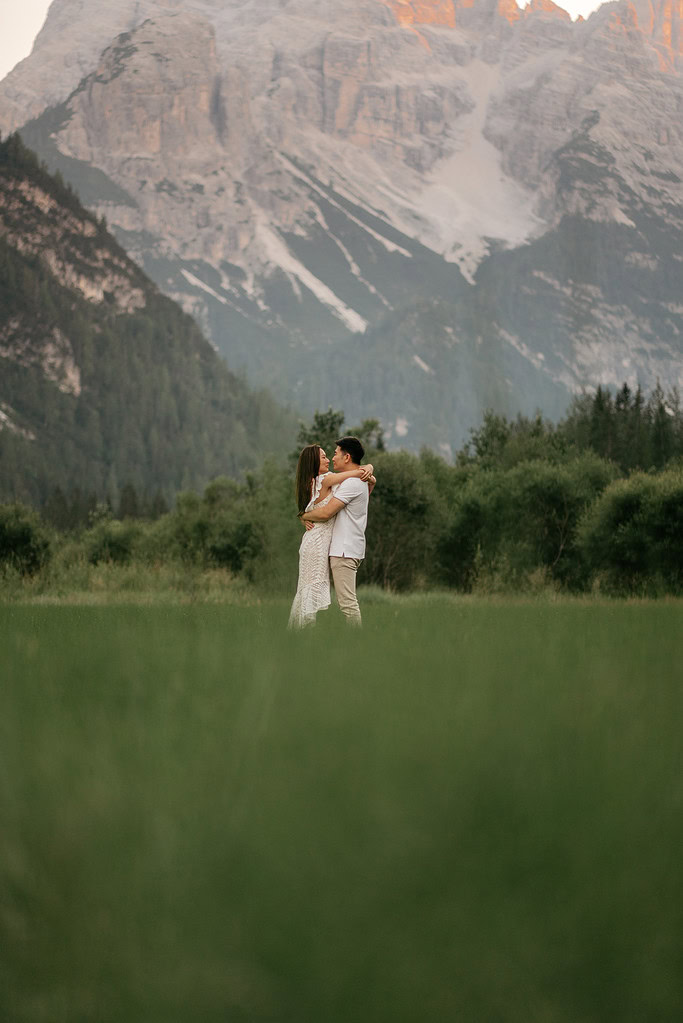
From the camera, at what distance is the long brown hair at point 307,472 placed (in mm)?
13133

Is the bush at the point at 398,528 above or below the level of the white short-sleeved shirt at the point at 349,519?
below

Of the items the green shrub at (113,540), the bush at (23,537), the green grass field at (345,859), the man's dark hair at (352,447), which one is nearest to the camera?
the green grass field at (345,859)

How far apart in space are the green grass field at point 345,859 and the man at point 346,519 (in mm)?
6866

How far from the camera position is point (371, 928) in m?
3.14

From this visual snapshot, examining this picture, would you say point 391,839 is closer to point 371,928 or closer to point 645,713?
point 371,928

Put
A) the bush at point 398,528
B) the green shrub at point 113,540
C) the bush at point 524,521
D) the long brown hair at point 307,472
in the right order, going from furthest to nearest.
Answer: the green shrub at point 113,540, the bush at point 398,528, the bush at point 524,521, the long brown hair at point 307,472

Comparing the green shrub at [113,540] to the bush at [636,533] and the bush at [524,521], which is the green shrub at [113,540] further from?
the bush at [636,533]

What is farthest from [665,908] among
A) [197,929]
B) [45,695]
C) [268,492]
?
[268,492]

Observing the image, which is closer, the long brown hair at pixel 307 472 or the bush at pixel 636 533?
the long brown hair at pixel 307 472

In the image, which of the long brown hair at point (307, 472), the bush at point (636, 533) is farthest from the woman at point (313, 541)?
the bush at point (636, 533)

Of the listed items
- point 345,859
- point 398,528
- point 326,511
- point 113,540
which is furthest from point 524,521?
point 113,540

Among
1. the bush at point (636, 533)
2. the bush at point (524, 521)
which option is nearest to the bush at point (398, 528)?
the bush at point (524, 521)

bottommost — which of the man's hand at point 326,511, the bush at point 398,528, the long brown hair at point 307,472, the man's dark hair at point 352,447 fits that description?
the bush at point 398,528

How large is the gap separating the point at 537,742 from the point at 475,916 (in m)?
1.62
